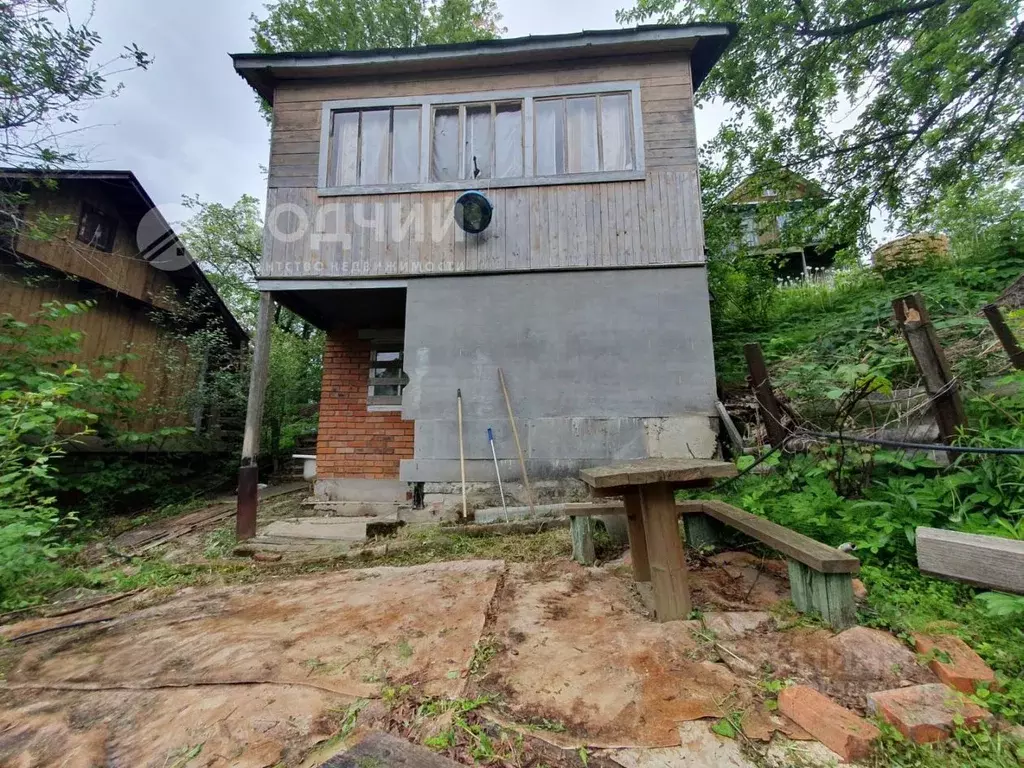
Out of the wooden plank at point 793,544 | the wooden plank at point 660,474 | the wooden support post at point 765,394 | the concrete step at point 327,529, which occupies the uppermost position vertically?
the wooden support post at point 765,394

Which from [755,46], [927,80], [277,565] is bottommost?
[277,565]

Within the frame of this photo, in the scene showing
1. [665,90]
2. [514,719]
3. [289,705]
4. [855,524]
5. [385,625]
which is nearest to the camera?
[514,719]

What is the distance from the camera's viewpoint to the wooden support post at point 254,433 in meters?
4.84

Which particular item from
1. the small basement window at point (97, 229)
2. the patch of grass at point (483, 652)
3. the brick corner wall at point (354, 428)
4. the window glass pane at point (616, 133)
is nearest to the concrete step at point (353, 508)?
the brick corner wall at point (354, 428)

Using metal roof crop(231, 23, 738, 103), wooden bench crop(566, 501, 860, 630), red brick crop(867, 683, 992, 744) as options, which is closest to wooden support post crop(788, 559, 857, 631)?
wooden bench crop(566, 501, 860, 630)

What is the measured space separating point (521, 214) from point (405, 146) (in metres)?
1.92

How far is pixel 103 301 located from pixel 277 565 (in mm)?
7621

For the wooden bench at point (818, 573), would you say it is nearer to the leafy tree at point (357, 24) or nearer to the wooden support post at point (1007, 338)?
the wooden support post at point (1007, 338)

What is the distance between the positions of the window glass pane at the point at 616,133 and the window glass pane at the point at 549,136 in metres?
0.54

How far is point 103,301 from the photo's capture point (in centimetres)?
800

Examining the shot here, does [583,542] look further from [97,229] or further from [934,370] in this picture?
[97,229]

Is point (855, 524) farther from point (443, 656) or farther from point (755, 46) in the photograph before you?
point (755, 46)

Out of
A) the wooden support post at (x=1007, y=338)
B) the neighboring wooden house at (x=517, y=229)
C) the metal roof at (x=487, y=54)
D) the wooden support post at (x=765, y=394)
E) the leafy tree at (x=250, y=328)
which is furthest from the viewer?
the leafy tree at (x=250, y=328)

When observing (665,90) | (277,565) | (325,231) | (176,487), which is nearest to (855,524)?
(277,565)
